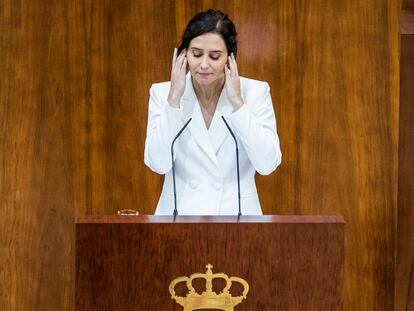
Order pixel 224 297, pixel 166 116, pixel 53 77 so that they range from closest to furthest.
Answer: pixel 224 297
pixel 166 116
pixel 53 77

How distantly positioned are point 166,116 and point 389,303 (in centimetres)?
162

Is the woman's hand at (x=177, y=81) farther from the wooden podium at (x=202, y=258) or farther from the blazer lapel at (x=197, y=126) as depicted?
the wooden podium at (x=202, y=258)

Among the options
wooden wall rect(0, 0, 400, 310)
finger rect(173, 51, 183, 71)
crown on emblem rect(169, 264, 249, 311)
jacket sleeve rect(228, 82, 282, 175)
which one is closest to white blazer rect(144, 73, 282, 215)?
jacket sleeve rect(228, 82, 282, 175)

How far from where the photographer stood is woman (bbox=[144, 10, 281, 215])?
3527 millimetres

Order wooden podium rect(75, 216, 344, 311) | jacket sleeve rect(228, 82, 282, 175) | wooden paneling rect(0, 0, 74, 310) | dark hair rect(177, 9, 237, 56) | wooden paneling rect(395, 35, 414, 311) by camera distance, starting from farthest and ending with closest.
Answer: wooden paneling rect(395, 35, 414, 311)
wooden paneling rect(0, 0, 74, 310)
dark hair rect(177, 9, 237, 56)
jacket sleeve rect(228, 82, 282, 175)
wooden podium rect(75, 216, 344, 311)

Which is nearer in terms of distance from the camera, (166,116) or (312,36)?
(166,116)

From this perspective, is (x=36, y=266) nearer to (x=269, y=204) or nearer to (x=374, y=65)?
(x=269, y=204)

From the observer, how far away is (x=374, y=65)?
4.60 metres

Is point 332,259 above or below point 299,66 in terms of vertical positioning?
below

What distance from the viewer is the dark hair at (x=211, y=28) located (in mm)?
3602

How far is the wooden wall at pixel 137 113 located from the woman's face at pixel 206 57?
0.96 meters

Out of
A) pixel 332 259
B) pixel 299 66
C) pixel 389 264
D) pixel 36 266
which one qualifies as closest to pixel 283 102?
pixel 299 66

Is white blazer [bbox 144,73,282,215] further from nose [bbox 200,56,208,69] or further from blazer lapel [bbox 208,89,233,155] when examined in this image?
nose [bbox 200,56,208,69]

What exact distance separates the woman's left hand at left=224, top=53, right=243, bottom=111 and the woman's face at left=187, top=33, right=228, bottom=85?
0.03m
